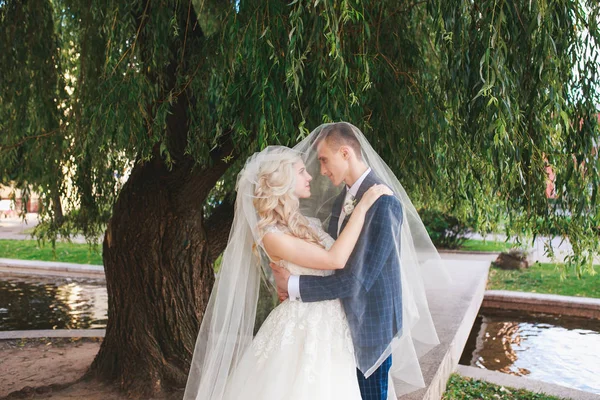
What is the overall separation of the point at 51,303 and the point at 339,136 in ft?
27.9

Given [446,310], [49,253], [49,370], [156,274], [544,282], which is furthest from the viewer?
[49,253]

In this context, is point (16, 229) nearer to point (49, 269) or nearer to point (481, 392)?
point (49, 269)

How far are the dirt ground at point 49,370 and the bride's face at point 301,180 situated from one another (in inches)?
99.9

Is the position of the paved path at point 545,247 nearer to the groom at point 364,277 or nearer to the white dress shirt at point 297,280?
the groom at point 364,277

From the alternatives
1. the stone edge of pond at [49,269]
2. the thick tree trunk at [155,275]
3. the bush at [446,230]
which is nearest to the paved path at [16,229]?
the stone edge of pond at [49,269]

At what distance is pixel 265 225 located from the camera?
2.56m

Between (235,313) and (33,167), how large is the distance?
2946mm

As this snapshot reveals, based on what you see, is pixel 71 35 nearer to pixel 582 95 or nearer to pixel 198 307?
pixel 198 307

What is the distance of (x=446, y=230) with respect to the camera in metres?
15.4

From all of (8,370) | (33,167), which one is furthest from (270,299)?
(8,370)

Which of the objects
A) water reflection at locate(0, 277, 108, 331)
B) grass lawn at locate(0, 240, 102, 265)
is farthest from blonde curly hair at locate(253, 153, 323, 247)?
grass lawn at locate(0, 240, 102, 265)

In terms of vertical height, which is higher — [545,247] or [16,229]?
[545,247]

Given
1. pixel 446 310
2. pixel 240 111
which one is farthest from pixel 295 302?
pixel 446 310

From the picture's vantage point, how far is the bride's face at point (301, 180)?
2578 millimetres
